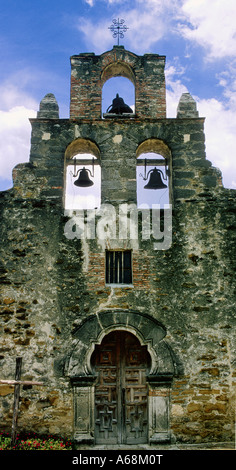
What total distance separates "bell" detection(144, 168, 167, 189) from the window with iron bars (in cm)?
164

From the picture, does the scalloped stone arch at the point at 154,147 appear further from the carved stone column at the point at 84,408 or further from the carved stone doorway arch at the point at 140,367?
the carved stone column at the point at 84,408

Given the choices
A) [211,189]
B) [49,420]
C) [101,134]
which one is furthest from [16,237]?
[211,189]

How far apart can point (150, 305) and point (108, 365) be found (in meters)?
1.34

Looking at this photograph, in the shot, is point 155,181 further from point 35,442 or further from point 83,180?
point 35,442

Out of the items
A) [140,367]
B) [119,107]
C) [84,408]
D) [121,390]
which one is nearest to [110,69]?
[119,107]

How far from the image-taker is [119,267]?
7414 millimetres

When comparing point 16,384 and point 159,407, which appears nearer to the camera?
point 16,384

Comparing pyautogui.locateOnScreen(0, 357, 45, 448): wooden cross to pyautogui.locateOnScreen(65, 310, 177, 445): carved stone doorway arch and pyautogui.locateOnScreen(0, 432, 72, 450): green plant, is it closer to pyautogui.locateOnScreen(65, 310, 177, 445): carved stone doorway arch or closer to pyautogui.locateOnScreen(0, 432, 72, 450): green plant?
pyautogui.locateOnScreen(0, 432, 72, 450): green plant

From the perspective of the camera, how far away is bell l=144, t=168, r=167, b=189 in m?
8.24

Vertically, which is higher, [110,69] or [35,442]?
[110,69]

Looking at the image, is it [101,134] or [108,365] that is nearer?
[108,365]

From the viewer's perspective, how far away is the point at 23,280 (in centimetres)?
726

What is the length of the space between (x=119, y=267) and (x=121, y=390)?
2.22 m

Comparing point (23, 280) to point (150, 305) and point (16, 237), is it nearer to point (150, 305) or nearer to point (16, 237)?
point (16, 237)
